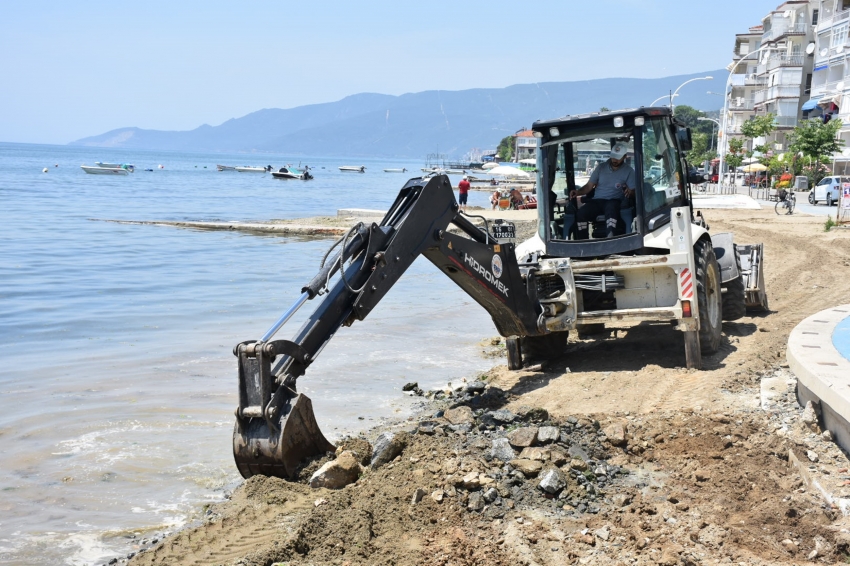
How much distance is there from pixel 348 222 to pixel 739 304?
2445 cm

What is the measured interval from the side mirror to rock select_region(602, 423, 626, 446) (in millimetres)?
3695

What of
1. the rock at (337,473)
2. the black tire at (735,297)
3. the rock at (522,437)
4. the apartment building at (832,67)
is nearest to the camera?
the rock at (337,473)

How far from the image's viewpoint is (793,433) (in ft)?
20.3

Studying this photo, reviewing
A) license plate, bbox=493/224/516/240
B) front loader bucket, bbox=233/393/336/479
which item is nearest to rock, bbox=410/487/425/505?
front loader bucket, bbox=233/393/336/479

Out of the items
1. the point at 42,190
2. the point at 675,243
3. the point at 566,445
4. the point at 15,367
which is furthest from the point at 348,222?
the point at 42,190

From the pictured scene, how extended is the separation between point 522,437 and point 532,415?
0.93 m

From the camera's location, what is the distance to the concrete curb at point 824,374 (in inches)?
223

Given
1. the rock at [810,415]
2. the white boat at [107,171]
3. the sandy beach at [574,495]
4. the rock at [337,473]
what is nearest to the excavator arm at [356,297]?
the rock at [337,473]

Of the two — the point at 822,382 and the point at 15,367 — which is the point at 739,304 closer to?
the point at 822,382

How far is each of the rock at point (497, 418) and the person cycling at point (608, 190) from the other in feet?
8.93

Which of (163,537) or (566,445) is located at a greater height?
(566,445)

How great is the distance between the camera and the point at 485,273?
7.63 m

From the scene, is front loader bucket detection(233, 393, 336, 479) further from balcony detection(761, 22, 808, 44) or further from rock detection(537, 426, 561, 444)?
balcony detection(761, 22, 808, 44)

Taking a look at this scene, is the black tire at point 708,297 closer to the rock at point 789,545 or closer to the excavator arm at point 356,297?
the excavator arm at point 356,297
